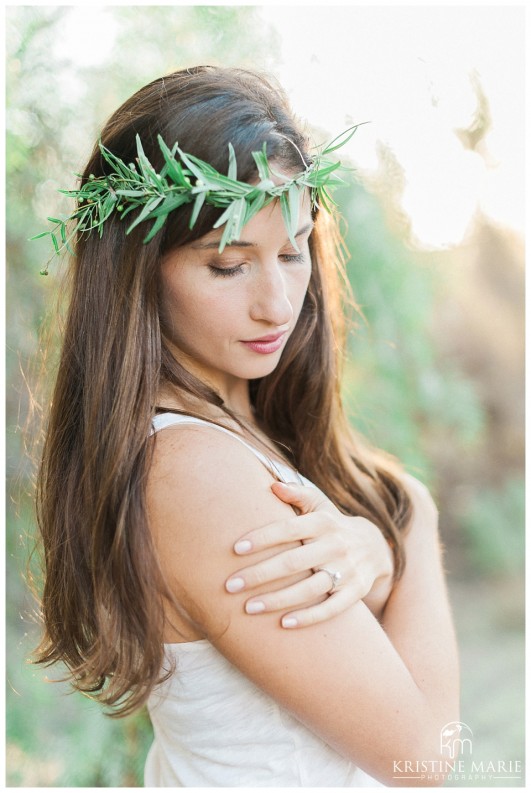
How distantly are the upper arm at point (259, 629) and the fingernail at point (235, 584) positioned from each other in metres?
0.01

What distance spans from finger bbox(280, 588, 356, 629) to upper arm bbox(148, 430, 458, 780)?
0.04ft

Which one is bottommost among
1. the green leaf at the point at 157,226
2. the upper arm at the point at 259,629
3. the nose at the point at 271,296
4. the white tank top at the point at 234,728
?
the white tank top at the point at 234,728

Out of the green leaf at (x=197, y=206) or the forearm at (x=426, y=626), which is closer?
the green leaf at (x=197, y=206)

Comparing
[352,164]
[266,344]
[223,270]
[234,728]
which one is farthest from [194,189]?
[352,164]

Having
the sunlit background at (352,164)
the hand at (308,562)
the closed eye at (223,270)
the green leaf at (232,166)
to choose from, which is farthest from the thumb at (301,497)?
the sunlit background at (352,164)

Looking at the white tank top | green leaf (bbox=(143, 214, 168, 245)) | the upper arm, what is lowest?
the white tank top

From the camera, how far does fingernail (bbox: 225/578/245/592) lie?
1043 mm

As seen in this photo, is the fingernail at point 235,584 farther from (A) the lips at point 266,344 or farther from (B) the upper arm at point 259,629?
(A) the lips at point 266,344

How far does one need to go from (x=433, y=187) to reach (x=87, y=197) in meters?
1.44

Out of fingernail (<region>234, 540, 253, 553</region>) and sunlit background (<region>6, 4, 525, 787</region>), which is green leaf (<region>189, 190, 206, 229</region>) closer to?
fingernail (<region>234, 540, 253, 553</region>)

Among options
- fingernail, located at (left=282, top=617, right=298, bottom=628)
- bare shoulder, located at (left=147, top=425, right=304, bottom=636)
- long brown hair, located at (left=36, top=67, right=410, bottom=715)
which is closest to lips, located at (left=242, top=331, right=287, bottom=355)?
long brown hair, located at (left=36, top=67, right=410, bottom=715)

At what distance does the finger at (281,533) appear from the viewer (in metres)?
1.04

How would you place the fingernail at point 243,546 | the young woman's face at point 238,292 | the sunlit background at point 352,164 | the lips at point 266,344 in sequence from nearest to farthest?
1. the fingernail at point 243,546
2. the young woman's face at point 238,292
3. the lips at point 266,344
4. the sunlit background at point 352,164

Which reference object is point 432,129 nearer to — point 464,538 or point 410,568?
point 410,568
